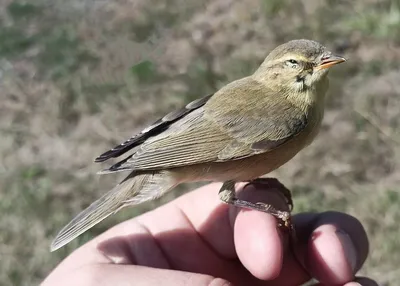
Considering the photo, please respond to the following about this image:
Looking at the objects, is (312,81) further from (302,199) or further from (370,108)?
→ (370,108)

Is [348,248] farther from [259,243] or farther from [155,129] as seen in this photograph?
[155,129]

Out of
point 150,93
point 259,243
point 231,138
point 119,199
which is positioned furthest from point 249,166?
point 150,93

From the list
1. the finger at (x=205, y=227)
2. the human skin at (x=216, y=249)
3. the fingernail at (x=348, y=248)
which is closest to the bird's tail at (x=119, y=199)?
the human skin at (x=216, y=249)

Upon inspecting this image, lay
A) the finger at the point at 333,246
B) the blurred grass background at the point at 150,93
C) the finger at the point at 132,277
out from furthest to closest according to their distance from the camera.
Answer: the blurred grass background at the point at 150,93, the finger at the point at 333,246, the finger at the point at 132,277

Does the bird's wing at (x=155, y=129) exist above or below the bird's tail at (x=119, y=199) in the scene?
above

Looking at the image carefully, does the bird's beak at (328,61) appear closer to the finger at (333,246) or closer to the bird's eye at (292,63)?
the bird's eye at (292,63)

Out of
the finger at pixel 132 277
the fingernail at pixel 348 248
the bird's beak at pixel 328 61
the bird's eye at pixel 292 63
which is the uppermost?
the bird's eye at pixel 292 63

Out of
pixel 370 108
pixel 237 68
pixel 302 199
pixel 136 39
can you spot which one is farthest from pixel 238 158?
pixel 136 39

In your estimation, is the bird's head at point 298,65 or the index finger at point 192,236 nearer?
the index finger at point 192,236
